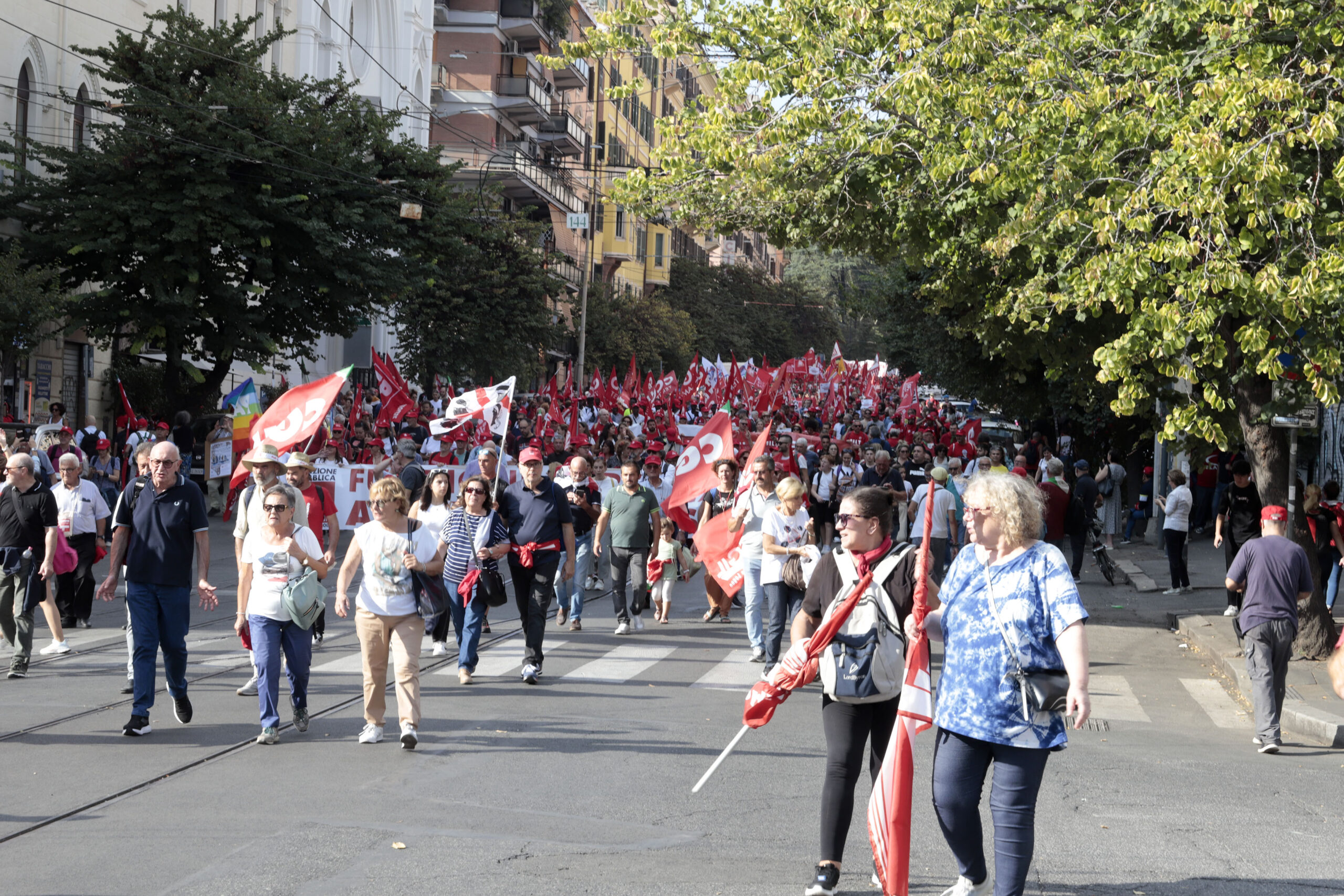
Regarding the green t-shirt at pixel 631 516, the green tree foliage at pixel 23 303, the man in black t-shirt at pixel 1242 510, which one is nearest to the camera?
the green t-shirt at pixel 631 516

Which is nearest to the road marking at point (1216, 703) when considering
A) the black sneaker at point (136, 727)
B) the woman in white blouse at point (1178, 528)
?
the woman in white blouse at point (1178, 528)

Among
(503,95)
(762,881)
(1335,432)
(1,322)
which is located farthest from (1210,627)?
(503,95)

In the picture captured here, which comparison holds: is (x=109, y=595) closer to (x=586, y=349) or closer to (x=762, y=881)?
(x=762, y=881)

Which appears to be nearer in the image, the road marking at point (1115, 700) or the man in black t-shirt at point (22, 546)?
the man in black t-shirt at point (22, 546)

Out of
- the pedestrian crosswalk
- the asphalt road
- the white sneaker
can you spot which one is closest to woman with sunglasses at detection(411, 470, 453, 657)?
the pedestrian crosswalk

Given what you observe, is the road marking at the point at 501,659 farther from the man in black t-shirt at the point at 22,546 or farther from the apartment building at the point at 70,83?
the apartment building at the point at 70,83

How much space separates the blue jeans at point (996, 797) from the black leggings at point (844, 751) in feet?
1.92

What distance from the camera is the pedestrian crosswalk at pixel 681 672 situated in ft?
35.6

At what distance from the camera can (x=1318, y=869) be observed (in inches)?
246

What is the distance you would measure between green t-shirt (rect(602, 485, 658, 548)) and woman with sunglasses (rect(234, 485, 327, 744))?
573 cm

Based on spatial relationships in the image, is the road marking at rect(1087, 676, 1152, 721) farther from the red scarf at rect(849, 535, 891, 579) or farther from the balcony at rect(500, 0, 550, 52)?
the balcony at rect(500, 0, 550, 52)

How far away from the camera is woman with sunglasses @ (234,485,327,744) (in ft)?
27.0

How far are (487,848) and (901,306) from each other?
26092 millimetres

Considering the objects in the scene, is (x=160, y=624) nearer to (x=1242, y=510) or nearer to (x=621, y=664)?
(x=621, y=664)
